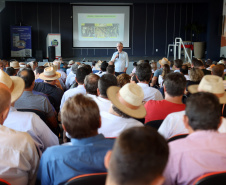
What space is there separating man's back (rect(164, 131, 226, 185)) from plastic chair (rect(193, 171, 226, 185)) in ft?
0.33

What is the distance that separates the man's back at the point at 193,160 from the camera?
1.36 meters

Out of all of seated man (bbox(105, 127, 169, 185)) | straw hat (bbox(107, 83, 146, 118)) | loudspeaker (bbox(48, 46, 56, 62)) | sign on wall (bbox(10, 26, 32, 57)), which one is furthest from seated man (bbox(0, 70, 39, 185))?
sign on wall (bbox(10, 26, 32, 57))

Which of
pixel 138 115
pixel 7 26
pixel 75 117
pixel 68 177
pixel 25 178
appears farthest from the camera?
pixel 7 26

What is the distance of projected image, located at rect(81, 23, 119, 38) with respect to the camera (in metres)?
14.8

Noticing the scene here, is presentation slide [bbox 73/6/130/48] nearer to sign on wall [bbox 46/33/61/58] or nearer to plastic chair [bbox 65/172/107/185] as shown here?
sign on wall [bbox 46/33/61/58]

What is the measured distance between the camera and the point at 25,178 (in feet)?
5.51

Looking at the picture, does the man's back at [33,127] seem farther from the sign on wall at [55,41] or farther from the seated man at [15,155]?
the sign on wall at [55,41]

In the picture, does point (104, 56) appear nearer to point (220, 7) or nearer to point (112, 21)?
point (112, 21)

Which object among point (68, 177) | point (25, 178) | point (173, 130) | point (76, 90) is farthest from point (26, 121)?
point (76, 90)

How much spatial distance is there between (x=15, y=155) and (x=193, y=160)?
1.00 m

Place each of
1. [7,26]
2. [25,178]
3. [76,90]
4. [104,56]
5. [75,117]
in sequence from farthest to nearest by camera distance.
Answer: [104,56]
[7,26]
[76,90]
[25,178]
[75,117]

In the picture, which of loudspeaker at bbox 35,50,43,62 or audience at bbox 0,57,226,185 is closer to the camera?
audience at bbox 0,57,226,185

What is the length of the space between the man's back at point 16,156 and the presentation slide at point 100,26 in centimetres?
1368

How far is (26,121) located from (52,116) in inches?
36.1
